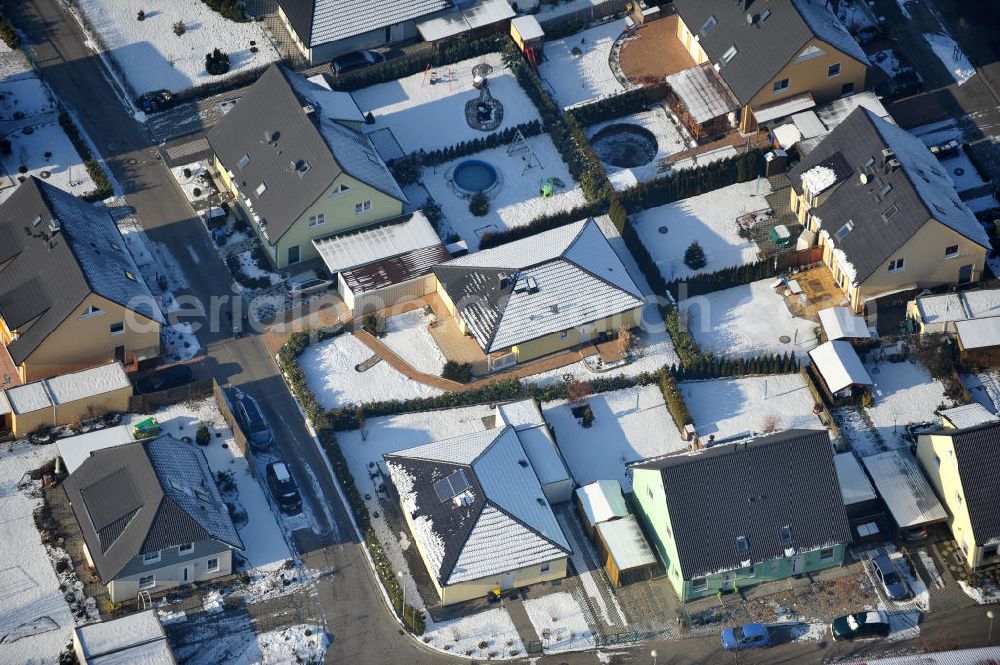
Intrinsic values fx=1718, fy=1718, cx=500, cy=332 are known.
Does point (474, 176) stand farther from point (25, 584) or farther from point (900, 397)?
point (25, 584)

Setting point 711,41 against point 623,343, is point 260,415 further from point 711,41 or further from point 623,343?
point 711,41

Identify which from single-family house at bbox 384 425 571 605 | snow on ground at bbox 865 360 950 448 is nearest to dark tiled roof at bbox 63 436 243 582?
single-family house at bbox 384 425 571 605

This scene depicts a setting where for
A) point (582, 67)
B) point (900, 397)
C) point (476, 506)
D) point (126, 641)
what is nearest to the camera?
point (126, 641)

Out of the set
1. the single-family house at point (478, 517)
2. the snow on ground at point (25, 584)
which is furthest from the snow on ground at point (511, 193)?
the snow on ground at point (25, 584)

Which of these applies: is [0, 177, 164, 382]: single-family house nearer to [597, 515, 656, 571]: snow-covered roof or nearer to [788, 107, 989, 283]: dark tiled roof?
[597, 515, 656, 571]: snow-covered roof

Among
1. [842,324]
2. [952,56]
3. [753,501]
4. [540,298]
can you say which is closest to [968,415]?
[842,324]
